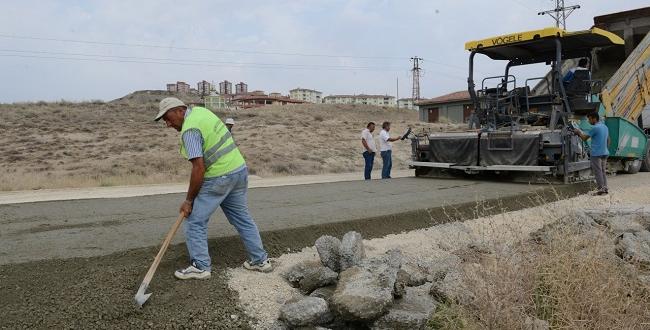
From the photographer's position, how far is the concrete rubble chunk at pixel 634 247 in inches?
204

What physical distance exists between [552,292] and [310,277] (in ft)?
6.21

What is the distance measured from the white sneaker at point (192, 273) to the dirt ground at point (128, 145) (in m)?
11.7

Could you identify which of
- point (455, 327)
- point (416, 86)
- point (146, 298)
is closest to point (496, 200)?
point (455, 327)

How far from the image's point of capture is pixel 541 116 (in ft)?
34.9

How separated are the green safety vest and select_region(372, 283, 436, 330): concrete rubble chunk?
1717 millimetres

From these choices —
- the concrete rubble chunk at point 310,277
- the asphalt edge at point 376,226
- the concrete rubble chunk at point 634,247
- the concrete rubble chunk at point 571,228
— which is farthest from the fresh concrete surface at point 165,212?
the concrete rubble chunk at point 634,247

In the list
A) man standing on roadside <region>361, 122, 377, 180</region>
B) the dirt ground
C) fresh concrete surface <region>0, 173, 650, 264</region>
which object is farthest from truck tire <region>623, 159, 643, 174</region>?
the dirt ground

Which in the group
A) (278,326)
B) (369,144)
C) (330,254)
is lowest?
(278,326)

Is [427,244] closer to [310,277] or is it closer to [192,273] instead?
[310,277]

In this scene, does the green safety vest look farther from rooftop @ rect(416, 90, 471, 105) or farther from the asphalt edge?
rooftop @ rect(416, 90, 471, 105)

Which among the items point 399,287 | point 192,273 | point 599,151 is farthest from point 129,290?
point 599,151

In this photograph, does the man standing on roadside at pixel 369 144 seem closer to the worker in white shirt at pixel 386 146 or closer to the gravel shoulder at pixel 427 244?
the worker in white shirt at pixel 386 146

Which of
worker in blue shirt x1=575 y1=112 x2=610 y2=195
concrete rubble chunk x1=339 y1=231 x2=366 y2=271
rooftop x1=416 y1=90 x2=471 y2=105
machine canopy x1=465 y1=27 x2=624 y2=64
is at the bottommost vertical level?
concrete rubble chunk x1=339 y1=231 x2=366 y2=271

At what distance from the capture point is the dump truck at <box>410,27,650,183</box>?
992cm
